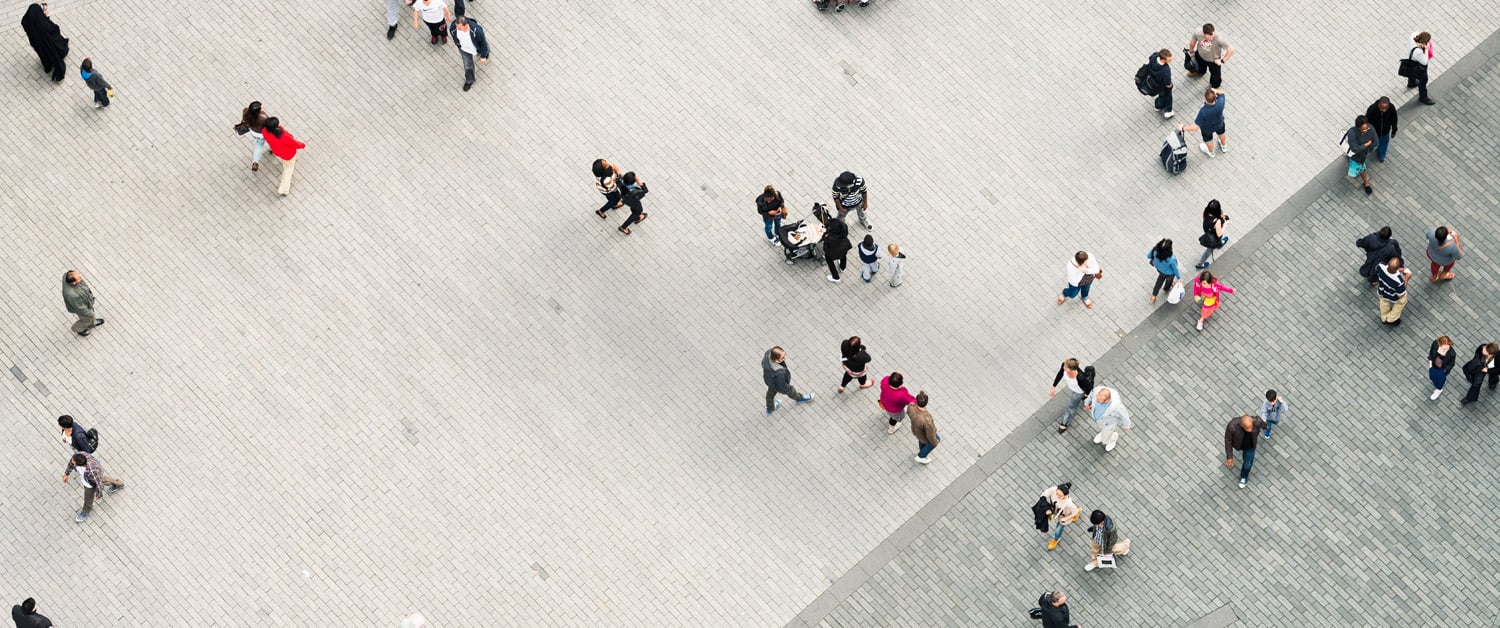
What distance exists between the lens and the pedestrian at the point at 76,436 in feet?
78.9

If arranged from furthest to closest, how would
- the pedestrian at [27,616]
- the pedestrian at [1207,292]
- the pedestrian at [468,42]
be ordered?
1. the pedestrian at [468,42]
2. the pedestrian at [1207,292]
3. the pedestrian at [27,616]

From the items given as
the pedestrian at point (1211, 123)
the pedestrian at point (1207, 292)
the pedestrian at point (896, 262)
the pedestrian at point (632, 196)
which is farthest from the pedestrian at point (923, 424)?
the pedestrian at point (1211, 123)

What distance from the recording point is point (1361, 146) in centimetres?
2642

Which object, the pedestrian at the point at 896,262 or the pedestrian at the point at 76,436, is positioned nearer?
the pedestrian at the point at 76,436

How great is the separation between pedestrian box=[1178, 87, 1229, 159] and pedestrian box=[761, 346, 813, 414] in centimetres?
686

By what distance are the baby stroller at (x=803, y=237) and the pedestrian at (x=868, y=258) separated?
63 cm

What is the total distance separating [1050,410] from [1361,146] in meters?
5.86

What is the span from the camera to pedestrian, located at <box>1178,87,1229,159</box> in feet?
87.0

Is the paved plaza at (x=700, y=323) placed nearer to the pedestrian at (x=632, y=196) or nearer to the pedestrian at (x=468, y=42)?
the pedestrian at (x=632, y=196)

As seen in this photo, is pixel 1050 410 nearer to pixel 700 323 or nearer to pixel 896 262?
pixel 896 262

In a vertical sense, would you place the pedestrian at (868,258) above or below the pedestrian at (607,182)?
below

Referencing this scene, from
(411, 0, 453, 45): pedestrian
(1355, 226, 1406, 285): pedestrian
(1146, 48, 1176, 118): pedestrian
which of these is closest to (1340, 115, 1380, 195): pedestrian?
(1355, 226, 1406, 285): pedestrian

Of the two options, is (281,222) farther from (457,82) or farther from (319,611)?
(319,611)

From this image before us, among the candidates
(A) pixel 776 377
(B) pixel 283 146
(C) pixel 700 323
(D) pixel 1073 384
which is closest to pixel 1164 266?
(D) pixel 1073 384
